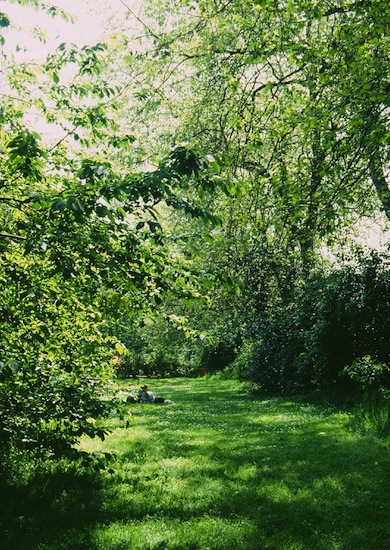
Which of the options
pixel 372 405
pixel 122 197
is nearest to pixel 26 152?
pixel 122 197

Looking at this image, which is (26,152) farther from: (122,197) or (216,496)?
(216,496)

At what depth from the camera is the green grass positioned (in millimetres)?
5598

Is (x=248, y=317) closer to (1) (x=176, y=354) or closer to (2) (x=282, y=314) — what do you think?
(2) (x=282, y=314)

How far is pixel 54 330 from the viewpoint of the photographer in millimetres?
7172

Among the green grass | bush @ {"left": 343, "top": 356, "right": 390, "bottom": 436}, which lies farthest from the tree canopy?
bush @ {"left": 343, "top": 356, "right": 390, "bottom": 436}

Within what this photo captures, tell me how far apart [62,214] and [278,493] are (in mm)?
5168

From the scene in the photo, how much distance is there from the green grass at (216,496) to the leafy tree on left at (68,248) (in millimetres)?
991

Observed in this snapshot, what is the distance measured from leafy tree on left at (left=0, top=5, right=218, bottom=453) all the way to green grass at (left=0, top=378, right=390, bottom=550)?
0.99 meters

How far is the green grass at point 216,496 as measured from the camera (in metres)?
5.60

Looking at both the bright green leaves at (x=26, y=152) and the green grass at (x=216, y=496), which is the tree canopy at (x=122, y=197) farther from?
the green grass at (x=216, y=496)

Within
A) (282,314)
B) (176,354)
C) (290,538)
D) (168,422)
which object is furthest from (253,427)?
(176,354)

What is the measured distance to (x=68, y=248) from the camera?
5.40 meters

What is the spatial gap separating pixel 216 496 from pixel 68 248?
4281mm

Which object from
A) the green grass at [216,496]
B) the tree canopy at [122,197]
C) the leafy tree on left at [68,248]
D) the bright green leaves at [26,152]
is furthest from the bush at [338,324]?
the bright green leaves at [26,152]
